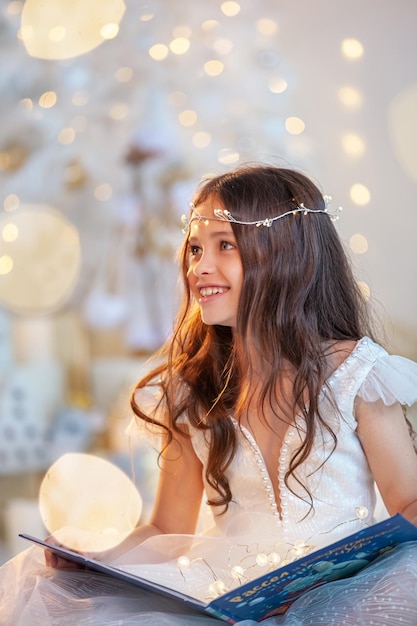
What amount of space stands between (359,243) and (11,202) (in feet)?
4.12

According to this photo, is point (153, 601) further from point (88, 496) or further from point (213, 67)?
point (213, 67)

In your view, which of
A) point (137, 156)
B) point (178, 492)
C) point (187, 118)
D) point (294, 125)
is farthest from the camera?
point (137, 156)

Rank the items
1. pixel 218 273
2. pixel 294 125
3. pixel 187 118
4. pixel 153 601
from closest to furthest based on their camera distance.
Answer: pixel 153 601
pixel 218 273
pixel 294 125
pixel 187 118

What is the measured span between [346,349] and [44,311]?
1963 millimetres

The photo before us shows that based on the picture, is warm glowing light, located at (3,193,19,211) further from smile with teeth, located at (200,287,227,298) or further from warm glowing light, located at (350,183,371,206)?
smile with teeth, located at (200,287,227,298)

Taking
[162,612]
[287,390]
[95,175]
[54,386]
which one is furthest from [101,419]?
[162,612]

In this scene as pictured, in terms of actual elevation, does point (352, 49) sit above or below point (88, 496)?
above

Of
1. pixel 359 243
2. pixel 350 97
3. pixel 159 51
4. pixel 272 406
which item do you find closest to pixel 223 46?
pixel 159 51

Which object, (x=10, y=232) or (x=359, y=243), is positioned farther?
(x=10, y=232)

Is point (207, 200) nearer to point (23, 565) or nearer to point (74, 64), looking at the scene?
point (23, 565)

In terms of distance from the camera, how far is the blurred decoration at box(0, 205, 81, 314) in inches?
116

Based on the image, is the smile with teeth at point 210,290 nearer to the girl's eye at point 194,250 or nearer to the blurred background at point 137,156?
the girl's eye at point 194,250

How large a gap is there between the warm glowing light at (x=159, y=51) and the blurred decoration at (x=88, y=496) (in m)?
1.40

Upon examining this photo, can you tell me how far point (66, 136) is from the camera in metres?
2.97
